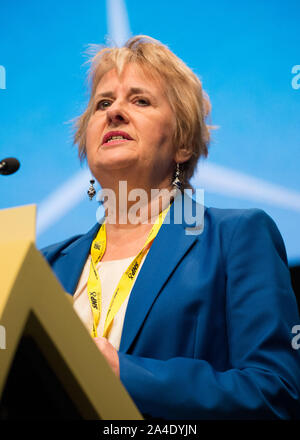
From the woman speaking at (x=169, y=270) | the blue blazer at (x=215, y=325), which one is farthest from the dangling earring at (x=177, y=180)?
the blue blazer at (x=215, y=325)

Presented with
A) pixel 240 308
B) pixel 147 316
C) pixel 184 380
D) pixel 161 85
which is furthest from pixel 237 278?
pixel 161 85

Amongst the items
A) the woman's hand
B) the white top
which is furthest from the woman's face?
the woman's hand

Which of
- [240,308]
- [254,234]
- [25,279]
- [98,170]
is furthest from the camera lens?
[98,170]

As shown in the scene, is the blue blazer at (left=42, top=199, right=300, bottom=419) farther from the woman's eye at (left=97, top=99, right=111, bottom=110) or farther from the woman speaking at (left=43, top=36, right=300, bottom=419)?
the woman's eye at (left=97, top=99, right=111, bottom=110)

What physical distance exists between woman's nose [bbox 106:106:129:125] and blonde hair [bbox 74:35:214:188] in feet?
0.46

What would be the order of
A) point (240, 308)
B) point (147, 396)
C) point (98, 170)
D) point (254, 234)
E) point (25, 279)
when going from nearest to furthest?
1. point (25, 279)
2. point (147, 396)
3. point (240, 308)
4. point (254, 234)
5. point (98, 170)

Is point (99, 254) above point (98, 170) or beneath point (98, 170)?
beneath

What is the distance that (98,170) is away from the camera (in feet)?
4.79

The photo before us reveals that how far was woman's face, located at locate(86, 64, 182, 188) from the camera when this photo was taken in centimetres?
142

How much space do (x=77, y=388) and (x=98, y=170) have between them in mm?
995

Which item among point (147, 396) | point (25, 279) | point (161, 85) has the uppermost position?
point (161, 85)

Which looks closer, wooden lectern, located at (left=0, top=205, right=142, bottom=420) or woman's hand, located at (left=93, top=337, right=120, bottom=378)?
wooden lectern, located at (left=0, top=205, right=142, bottom=420)

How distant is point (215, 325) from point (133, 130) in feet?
1.92
